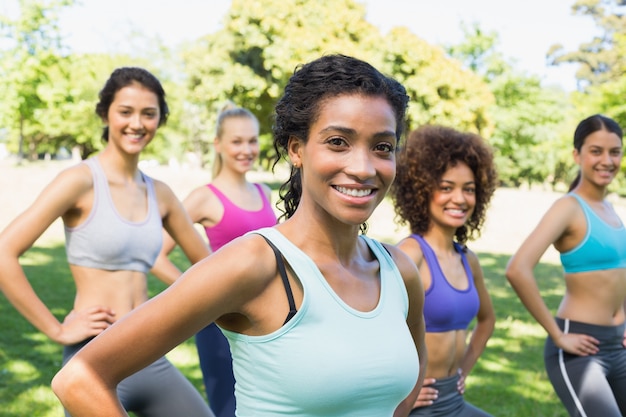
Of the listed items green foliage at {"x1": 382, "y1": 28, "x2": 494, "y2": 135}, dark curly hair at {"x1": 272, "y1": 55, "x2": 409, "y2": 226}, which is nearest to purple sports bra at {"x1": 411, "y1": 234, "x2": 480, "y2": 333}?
dark curly hair at {"x1": 272, "y1": 55, "x2": 409, "y2": 226}

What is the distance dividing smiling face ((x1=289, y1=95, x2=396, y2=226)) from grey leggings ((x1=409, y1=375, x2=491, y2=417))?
5.64 feet

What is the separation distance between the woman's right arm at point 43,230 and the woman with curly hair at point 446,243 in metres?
1.71

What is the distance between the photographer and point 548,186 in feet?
184

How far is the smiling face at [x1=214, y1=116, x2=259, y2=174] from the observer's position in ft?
18.0

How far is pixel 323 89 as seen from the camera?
6.86 ft

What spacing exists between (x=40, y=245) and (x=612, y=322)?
14.7m

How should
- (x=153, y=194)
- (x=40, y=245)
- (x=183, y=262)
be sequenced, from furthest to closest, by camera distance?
(x=40, y=245) < (x=183, y=262) < (x=153, y=194)

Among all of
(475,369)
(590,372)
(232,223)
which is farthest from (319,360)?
(475,369)

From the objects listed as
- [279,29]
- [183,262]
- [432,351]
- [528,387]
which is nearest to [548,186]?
[279,29]

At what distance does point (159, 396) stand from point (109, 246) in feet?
2.67

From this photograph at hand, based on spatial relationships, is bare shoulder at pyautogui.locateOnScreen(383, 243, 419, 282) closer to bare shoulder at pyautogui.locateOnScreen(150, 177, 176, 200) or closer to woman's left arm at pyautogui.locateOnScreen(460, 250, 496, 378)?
woman's left arm at pyautogui.locateOnScreen(460, 250, 496, 378)

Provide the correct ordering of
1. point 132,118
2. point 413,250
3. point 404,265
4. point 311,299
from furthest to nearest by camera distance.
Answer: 1. point 132,118
2. point 413,250
3. point 404,265
4. point 311,299

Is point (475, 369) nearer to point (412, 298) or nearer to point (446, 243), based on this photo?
point (446, 243)

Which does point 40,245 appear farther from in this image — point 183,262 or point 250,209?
point 250,209
